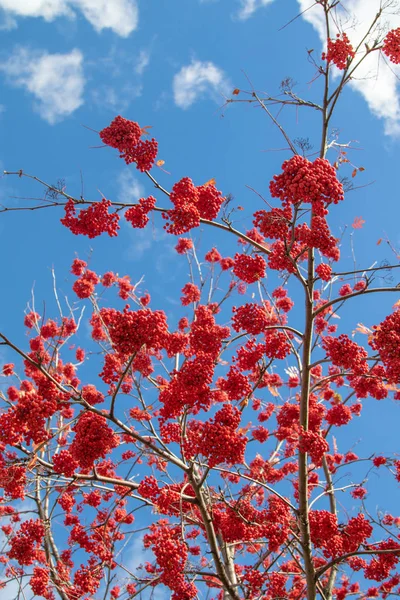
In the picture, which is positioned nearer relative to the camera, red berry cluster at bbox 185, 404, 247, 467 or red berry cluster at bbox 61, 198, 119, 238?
red berry cluster at bbox 185, 404, 247, 467

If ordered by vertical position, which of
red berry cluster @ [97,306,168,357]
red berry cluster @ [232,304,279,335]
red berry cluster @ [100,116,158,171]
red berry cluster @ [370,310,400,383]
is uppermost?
red berry cluster @ [100,116,158,171]

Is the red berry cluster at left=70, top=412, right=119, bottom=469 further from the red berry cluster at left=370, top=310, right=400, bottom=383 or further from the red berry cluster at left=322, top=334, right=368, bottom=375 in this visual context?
the red berry cluster at left=370, top=310, right=400, bottom=383

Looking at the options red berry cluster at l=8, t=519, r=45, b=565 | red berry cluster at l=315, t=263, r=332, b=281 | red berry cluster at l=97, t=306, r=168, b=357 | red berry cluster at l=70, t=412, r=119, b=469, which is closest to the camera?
red berry cluster at l=97, t=306, r=168, b=357

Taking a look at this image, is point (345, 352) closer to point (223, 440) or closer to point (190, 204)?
point (223, 440)

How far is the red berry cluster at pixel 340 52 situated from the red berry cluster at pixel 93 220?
12.2 feet

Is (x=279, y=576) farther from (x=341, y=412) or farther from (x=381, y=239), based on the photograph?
(x=381, y=239)

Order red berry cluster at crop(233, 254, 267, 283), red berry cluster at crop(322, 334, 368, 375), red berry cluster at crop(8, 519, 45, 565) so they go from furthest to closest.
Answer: red berry cluster at crop(8, 519, 45, 565) < red berry cluster at crop(233, 254, 267, 283) < red berry cluster at crop(322, 334, 368, 375)

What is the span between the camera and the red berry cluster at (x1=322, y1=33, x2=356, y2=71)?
20.8ft

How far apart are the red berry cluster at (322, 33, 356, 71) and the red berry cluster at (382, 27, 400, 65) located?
440 mm

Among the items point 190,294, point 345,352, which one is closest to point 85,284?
point 190,294

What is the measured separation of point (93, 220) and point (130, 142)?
115 cm

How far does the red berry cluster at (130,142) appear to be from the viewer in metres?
6.04

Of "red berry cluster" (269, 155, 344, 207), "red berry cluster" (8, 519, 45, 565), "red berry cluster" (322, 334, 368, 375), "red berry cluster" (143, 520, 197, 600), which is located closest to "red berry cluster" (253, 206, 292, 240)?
"red berry cluster" (269, 155, 344, 207)

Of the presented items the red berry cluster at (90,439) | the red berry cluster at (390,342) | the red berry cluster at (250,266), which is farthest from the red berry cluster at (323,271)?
the red berry cluster at (90,439)
